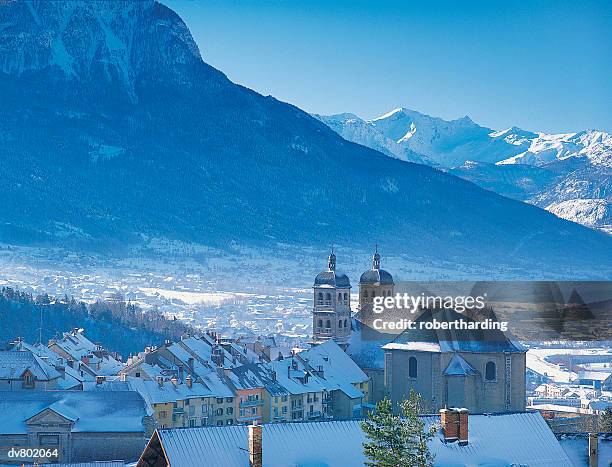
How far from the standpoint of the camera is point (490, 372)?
104062 millimetres

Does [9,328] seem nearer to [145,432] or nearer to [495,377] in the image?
[495,377]

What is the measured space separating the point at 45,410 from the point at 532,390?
331ft

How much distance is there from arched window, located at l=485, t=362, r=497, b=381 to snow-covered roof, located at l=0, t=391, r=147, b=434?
30.7 meters

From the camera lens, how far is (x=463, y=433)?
53531 mm

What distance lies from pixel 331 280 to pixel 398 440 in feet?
308

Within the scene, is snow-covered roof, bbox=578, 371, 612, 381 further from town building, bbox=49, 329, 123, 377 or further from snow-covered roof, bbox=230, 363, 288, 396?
snow-covered roof, bbox=230, 363, 288, 396

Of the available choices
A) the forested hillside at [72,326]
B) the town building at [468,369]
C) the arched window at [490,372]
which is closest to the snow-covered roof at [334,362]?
the town building at [468,369]

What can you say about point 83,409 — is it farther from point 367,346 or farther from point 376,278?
point 376,278

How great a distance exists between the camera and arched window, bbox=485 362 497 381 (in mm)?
103931

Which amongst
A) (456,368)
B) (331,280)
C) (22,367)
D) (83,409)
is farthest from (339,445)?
(331,280)

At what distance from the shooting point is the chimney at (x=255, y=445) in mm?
49688

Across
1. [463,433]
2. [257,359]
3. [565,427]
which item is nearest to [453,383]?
[565,427]

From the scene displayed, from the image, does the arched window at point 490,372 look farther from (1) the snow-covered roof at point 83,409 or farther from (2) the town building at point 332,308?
(1) the snow-covered roof at point 83,409

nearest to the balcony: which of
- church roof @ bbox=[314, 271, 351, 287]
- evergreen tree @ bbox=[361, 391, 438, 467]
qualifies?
church roof @ bbox=[314, 271, 351, 287]
